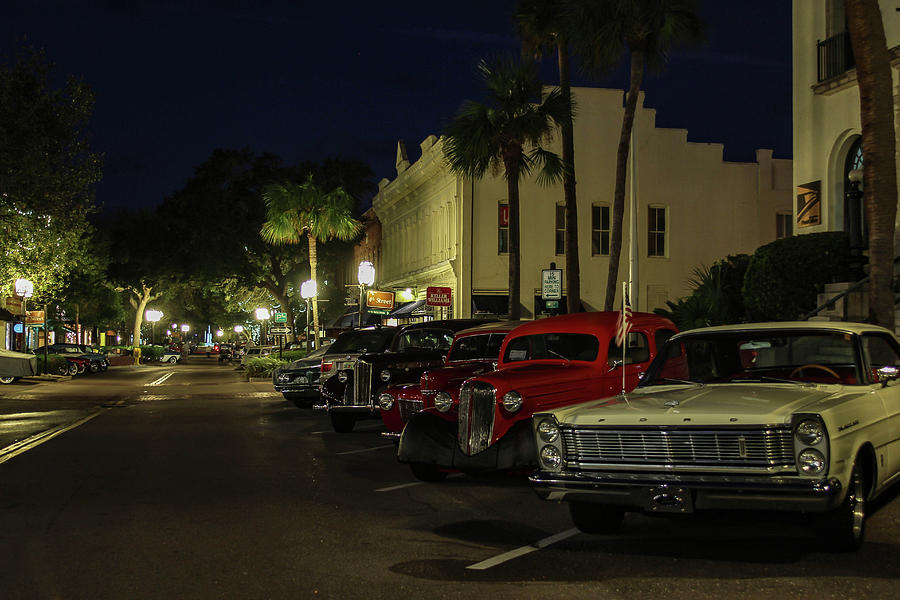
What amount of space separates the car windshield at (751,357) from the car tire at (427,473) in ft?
11.0

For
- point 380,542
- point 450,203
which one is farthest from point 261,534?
point 450,203

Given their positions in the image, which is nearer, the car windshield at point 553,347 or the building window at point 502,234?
the car windshield at point 553,347

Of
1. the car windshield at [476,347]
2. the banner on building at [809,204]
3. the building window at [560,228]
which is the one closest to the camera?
the car windshield at [476,347]

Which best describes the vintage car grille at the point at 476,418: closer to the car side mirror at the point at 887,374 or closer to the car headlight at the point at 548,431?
the car headlight at the point at 548,431

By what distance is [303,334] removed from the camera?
247ft

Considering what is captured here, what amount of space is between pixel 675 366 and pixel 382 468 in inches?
198

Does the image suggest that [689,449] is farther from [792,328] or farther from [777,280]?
[777,280]

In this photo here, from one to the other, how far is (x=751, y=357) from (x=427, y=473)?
4060 mm

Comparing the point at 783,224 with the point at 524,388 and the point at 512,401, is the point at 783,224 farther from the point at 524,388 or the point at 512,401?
the point at 512,401

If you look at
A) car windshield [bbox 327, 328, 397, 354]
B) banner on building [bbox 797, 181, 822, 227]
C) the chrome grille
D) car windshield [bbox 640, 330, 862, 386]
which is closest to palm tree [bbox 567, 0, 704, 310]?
banner on building [bbox 797, 181, 822, 227]

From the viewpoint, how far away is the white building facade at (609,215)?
39156mm

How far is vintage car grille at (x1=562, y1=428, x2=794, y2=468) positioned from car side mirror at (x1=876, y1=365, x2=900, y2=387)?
5.50ft

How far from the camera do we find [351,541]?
7.89m

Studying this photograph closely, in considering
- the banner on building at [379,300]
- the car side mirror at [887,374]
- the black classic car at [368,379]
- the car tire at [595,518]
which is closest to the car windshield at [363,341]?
the black classic car at [368,379]
